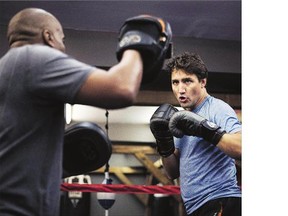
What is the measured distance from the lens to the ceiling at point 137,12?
3133 mm

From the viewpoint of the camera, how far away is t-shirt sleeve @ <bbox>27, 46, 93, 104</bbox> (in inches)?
39.0

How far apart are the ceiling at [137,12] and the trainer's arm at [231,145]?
60.7 inches

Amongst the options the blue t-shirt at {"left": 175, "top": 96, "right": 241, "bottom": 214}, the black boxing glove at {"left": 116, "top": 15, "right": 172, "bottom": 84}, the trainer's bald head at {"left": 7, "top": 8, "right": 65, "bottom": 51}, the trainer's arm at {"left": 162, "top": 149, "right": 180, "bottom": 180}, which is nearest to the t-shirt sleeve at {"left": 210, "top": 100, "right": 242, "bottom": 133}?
the blue t-shirt at {"left": 175, "top": 96, "right": 241, "bottom": 214}

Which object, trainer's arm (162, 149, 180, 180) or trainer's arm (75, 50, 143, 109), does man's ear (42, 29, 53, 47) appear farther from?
trainer's arm (162, 149, 180, 180)

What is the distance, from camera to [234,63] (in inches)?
149

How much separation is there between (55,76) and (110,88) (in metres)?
0.11

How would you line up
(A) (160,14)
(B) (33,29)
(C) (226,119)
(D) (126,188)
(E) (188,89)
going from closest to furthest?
(B) (33,29)
(C) (226,119)
(E) (188,89)
(D) (126,188)
(A) (160,14)

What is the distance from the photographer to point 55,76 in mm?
997

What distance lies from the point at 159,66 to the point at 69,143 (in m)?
0.30

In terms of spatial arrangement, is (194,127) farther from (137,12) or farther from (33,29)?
(137,12)

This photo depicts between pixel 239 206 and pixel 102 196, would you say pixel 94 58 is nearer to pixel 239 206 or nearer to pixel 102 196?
pixel 102 196

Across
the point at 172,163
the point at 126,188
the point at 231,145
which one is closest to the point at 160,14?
the point at 126,188

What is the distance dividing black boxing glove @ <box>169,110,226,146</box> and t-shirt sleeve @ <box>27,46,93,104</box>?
0.83m

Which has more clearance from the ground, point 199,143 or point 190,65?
point 190,65
